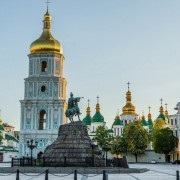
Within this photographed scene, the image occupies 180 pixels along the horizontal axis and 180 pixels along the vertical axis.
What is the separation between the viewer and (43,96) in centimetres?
7275

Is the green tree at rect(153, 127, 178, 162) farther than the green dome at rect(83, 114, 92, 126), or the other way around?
the green dome at rect(83, 114, 92, 126)

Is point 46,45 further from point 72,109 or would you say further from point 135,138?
point 72,109

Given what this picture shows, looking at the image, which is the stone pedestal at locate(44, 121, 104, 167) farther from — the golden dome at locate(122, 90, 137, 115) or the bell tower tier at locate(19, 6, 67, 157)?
the golden dome at locate(122, 90, 137, 115)

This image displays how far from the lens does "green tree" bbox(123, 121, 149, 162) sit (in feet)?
246

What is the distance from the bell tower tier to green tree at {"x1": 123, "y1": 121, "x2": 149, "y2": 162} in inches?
435

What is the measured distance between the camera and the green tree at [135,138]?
75000mm

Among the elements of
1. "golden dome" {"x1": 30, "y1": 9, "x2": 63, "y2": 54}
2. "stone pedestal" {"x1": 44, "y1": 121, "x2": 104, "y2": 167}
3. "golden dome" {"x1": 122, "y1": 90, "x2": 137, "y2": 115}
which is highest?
"golden dome" {"x1": 30, "y1": 9, "x2": 63, "y2": 54}

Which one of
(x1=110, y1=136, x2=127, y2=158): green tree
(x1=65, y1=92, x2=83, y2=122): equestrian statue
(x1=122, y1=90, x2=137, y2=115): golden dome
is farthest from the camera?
(x1=122, y1=90, x2=137, y2=115): golden dome

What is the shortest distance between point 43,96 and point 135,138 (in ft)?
51.7

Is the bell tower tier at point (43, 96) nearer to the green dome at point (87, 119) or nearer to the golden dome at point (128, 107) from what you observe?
the golden dome at point (128, 107)

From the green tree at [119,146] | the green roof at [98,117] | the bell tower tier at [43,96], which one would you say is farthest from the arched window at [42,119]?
the green roof at [98,117]

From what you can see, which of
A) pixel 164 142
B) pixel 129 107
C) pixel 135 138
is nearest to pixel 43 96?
pixel 135 138

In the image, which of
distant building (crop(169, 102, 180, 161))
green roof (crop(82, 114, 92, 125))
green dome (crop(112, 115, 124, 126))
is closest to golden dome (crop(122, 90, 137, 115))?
green dome (crop(112, 115, 124, 126))

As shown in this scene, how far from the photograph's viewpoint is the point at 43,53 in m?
74.4
